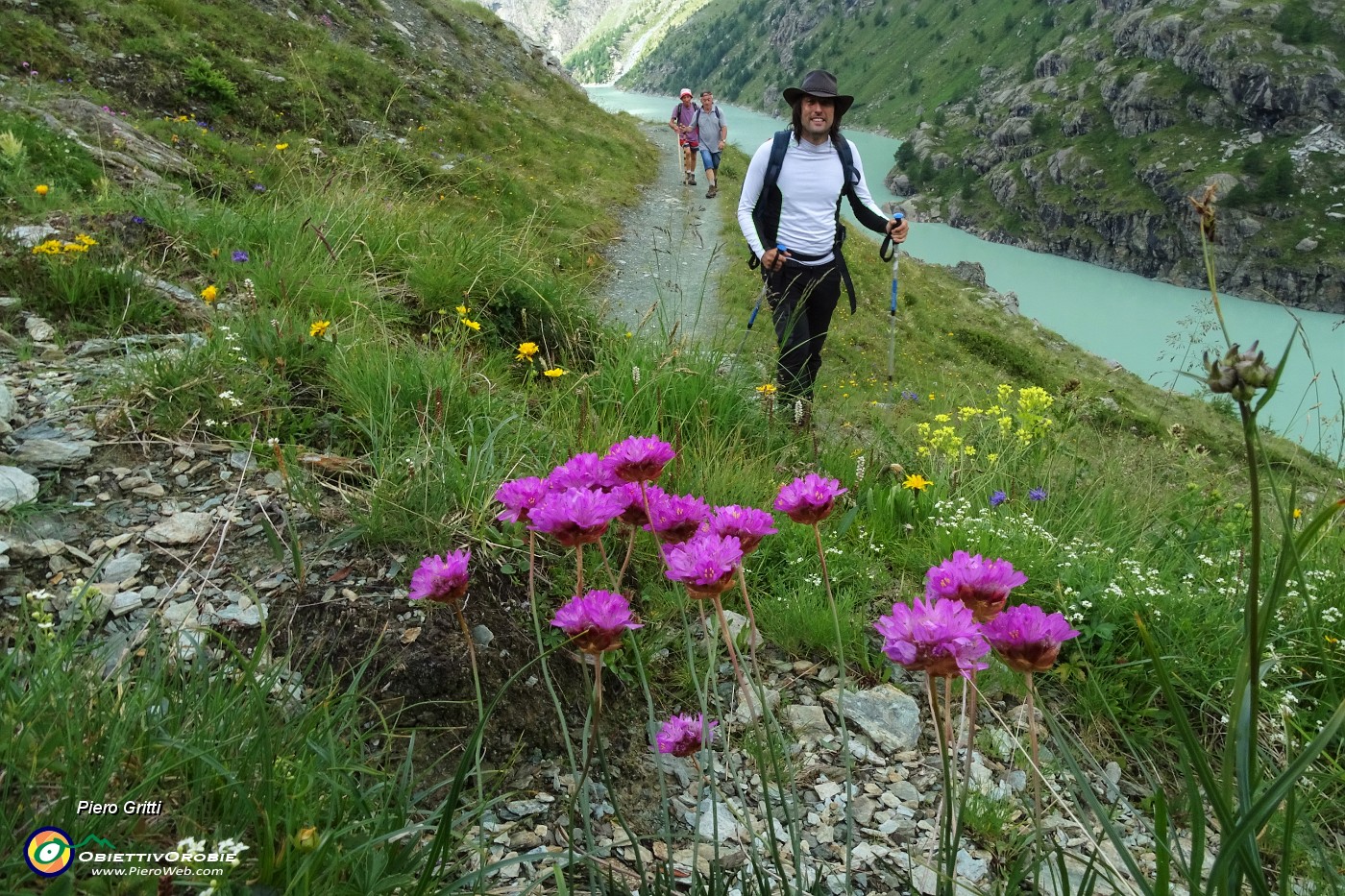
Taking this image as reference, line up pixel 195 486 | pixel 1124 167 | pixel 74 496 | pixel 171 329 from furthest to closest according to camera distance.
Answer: pixel 1124 167, pixel 171 329, pixel 195 486, pixel 74 496

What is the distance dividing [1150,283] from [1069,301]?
87.1 feet

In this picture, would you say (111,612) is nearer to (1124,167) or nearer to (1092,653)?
(1092,653)

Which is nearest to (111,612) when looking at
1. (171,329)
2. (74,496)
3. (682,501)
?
(74,496)

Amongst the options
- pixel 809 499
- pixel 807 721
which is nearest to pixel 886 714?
pixel 807 721

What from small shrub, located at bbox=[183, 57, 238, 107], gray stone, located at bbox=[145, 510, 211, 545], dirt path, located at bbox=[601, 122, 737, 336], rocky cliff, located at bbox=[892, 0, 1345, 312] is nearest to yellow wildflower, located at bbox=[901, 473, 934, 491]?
dirt path, located at bbox=[601, 122, 737, 336]

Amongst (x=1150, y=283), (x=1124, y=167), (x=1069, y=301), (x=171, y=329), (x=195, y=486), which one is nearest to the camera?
(x=195, y=486)

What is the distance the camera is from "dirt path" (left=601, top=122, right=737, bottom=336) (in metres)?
6.40

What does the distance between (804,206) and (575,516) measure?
533cm

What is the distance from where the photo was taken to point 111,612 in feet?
7.25

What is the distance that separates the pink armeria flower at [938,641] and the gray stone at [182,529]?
2467mm

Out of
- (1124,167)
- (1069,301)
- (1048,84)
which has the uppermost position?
(1048,84)

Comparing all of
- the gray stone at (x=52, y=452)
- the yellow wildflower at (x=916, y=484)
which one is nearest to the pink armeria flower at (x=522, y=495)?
the gray stone at (x=52, y=452)

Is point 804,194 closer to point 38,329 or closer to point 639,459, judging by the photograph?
point 38,329

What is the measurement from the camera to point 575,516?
1.29 m
